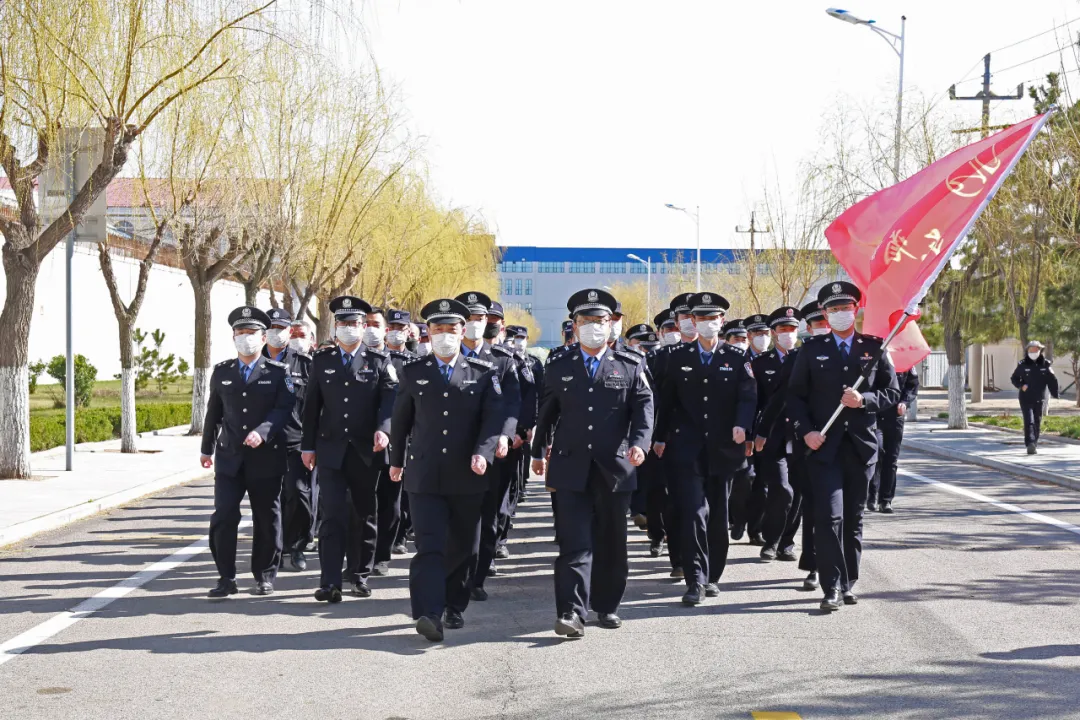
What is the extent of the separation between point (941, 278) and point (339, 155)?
45.5ft

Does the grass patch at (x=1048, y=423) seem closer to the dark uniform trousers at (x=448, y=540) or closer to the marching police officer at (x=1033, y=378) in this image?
the marching police officer at (x=1033, y=378)

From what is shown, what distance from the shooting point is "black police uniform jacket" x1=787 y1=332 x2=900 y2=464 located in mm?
8344

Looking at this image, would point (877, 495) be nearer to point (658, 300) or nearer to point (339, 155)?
point (339, 155)

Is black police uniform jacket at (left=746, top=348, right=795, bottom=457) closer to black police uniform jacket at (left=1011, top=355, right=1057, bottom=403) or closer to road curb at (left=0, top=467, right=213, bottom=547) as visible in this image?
road curb at (left=0, top=467, right=213, bottom=547)

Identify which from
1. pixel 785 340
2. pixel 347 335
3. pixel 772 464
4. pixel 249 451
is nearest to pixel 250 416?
pixel 249 451

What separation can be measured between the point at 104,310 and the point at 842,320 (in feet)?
118

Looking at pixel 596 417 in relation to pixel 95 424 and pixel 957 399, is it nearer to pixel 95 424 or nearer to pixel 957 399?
pixel 95 424

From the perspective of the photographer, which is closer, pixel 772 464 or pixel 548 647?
pixel 548 647

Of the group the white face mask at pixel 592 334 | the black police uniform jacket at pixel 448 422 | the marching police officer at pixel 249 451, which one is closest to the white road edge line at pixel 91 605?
the marching police officer at pixel 249 451

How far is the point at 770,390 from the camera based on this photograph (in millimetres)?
10688

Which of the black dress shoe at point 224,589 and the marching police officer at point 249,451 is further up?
the marching police officer at point 249,451

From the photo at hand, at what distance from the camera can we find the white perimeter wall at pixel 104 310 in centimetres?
3416

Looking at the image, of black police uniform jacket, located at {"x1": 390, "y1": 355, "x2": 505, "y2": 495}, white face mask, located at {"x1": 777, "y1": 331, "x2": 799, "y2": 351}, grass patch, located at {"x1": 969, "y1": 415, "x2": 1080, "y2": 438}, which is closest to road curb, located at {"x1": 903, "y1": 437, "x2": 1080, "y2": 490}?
grass patch, located at {"x1": 969, "y1": 415, "x2": 1080, "y2": 438}

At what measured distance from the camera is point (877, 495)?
14000 millimetres
